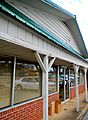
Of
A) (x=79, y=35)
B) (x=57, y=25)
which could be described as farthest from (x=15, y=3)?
(x=79, y=35)

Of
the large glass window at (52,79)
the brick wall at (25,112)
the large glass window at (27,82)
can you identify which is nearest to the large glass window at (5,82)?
the brick wall at (25,112)

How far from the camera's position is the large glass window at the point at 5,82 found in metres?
5.71

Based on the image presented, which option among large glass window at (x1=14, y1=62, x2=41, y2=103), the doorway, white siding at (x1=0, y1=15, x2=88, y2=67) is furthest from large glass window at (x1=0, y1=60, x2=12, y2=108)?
the doorway

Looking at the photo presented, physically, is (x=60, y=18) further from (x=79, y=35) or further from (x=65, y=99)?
(x=65, y=99)

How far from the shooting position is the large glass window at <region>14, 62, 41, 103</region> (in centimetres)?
669

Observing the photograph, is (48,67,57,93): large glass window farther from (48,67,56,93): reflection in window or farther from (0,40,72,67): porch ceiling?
(0,40,72,67): porch ceiling

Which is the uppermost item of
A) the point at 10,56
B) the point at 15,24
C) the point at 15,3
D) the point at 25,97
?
the point at 15,3

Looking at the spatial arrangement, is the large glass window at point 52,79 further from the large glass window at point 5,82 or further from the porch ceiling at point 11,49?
the porch ceiling at point 11,49

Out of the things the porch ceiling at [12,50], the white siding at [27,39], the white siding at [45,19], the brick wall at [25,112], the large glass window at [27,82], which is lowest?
the brick wall at [25,112]

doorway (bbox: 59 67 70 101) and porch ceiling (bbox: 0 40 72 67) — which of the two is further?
doorway (bbox: 59 67 70 101)

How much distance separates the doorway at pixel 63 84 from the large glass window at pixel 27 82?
166 inches

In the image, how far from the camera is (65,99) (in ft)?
43.6

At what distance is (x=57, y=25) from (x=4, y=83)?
16.5 feet

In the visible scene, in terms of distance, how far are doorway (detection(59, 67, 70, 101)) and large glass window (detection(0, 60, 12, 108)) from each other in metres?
6.68
